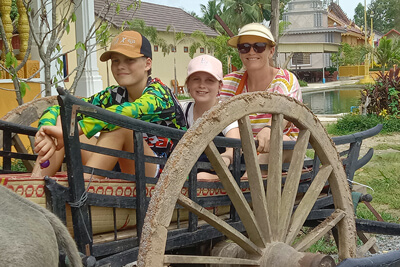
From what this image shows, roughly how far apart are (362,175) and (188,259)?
5.68 meters

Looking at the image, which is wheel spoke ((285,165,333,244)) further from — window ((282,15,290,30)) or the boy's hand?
window ((282,15,290,30))

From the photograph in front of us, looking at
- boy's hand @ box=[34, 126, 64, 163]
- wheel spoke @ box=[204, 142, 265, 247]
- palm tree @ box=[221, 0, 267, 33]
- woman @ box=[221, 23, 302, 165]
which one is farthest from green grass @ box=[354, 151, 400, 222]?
palm tree @ box=[221, 0, 267, 33]

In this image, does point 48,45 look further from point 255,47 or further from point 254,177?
point 254,177

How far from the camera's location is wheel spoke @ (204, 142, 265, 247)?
7.50 ft

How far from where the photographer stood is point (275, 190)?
2621mm

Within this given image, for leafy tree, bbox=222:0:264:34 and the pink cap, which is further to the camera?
leafy tree, bbox=222:0:264:34

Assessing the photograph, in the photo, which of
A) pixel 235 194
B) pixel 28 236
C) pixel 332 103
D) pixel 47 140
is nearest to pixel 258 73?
pixel 235 194

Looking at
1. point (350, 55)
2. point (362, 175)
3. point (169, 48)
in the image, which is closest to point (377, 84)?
point (362, 175)

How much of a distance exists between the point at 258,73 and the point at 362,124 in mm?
8768

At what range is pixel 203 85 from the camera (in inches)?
124

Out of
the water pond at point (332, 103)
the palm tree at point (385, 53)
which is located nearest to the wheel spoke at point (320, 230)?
the water pond at point (332, 103)

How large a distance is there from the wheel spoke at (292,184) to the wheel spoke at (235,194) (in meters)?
0.17

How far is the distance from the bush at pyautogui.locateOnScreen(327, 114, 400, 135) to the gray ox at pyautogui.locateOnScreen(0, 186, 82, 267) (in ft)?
34.2

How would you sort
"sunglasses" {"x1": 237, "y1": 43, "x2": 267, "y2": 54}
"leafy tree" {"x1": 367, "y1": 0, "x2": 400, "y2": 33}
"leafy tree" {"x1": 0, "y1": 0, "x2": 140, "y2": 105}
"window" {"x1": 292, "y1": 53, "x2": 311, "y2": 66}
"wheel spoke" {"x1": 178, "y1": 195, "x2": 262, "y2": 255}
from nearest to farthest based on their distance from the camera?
"wheel spoke" {"x1": 178, "y1": 195, "x2": 262, "y2": 255} → "sunglasses" {"x1": 237, "y1": 43, "x2": 267, "y2": 54} → "leafy tree" {"x1": 0, "y1": 0, "x2": 140, "y2": 105} → "window" {"x1": 292, "y1": 53, "x2": 311, "y2": 66} → "leafy tree" {"x1": 367, "y1": 0, "x2": 400, "y2": 33}
